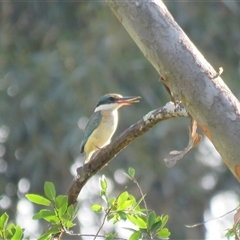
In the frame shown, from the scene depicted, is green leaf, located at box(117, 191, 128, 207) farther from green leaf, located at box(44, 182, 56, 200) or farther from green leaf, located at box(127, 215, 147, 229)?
green leaf, located at box(44, 182, 56, 200)

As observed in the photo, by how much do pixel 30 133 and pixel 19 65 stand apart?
84 centimetres

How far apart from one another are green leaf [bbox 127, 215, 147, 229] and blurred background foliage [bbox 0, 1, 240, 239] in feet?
23.4

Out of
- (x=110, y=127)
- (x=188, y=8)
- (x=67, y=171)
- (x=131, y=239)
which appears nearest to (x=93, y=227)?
(x=67, y=171)

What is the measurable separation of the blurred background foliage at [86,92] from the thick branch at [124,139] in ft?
21.6

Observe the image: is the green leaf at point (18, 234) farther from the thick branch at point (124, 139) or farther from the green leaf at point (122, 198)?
the thick branch at point (124, 139)

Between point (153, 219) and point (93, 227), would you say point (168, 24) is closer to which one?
point (153, 219)

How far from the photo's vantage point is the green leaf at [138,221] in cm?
280

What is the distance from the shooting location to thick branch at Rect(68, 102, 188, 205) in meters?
3.05

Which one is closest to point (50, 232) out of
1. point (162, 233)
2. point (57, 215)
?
point (57, 215)

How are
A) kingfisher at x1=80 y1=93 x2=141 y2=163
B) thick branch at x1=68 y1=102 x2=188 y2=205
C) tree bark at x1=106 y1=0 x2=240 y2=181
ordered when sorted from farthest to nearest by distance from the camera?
kingfisher at x1=80 y1=93 x2=141 y2=163, thick branch at x1=68 y1=102 x2=188 y2=205, tree bark at x1=106 y1=0 x2=240 y2=181

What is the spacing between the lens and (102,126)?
18.9 ft

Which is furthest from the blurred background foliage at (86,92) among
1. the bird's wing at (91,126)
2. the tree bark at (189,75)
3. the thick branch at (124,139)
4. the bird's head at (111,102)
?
the tree bark at (189,75)

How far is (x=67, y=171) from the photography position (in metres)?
10.9

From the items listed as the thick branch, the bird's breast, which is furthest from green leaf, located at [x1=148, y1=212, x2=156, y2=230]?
the bird's breast
